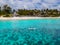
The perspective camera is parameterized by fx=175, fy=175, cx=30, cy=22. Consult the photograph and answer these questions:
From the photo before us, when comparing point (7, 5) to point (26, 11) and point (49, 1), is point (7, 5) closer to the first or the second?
point (26, 11)

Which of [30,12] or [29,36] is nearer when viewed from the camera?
[29,36]

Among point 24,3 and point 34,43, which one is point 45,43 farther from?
point 24,3

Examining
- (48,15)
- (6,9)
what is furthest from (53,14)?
(6,9)

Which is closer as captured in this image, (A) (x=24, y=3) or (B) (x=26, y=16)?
(B) (x=26, y=16)

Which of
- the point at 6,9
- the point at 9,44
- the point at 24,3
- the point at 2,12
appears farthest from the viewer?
the point at 24,3

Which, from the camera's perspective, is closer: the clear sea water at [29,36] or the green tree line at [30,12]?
the clear sea water at [29,36]

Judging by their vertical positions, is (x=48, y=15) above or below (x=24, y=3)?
below

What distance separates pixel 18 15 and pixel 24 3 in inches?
219

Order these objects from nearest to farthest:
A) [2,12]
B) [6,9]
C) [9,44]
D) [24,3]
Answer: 1. [9,44]
2. [2,12]
3. [6,9]
4. [24,3]

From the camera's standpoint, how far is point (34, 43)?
727 centimetres

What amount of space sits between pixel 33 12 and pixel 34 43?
22581mm

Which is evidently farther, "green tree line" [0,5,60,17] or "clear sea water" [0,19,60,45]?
"green tree line" [0,5,60,17]

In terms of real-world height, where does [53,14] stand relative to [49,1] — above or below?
below

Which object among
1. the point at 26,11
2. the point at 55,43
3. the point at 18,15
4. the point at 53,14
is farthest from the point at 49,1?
the point at 55,43
